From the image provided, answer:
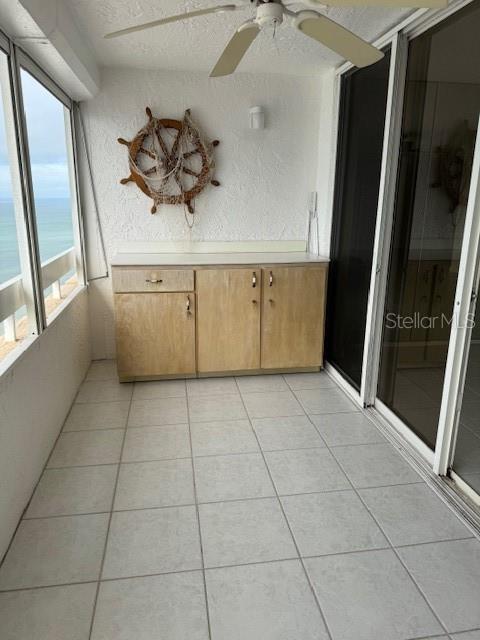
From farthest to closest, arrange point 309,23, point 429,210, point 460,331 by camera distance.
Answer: point 429,210 < point 460,331 < point 309,23

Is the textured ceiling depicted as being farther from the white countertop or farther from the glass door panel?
the glass door panel

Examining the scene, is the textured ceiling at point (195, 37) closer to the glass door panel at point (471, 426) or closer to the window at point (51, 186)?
the window at point (51, 186)

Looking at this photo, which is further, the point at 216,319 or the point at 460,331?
the point at 216,319

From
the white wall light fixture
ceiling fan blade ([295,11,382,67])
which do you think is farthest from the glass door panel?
the white wall light fixture

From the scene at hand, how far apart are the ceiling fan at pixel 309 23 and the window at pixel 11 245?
86 cm

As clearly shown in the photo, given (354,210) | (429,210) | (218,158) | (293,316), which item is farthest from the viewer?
(218,158)

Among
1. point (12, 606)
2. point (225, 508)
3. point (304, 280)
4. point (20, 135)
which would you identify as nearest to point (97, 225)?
point (20, 135)

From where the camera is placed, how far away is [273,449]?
259 centimetres

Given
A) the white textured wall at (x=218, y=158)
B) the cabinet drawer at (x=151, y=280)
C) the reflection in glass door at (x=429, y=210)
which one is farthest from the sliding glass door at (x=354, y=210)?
the cabinet drawer at (x=151, y=280)

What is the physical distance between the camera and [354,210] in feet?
10.5

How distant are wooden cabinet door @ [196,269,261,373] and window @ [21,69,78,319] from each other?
0.99 m

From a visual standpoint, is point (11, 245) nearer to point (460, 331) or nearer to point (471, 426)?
point (460, 331)

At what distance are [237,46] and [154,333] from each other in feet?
6.89

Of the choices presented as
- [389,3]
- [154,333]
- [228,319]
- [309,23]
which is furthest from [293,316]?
[389,3]
